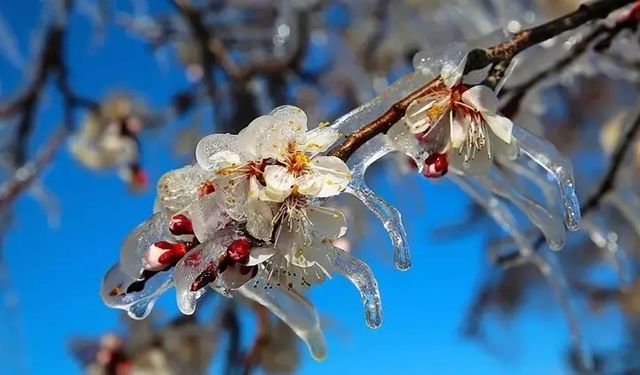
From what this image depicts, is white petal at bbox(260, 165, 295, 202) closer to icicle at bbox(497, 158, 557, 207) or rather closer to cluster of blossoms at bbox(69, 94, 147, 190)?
icicle at bbox(497, 158, 557, 207)

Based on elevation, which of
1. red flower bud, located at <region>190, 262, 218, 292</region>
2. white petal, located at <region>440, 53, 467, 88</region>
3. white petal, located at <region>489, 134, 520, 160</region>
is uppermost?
white petal, located at <region>440, 53, 467, 88</region>

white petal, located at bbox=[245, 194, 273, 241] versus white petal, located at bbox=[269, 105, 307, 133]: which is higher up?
white petal, located at bbox=[269, 105, 307, 133]

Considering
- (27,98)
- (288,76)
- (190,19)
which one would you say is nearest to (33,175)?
(27,98)

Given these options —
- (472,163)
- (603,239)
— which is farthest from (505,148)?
(603,239)

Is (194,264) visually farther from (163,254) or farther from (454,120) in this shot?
(454,120)

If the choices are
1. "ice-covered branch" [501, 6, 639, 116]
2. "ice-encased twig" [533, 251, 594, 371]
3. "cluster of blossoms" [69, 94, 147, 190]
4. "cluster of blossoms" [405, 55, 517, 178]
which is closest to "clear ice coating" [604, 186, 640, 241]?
"ice-encased twig" [533, 251, 594, 371]

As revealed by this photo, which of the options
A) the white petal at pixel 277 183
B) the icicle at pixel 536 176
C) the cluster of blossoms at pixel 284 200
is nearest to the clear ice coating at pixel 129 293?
the cluster of blossoms at pixel 284 200
